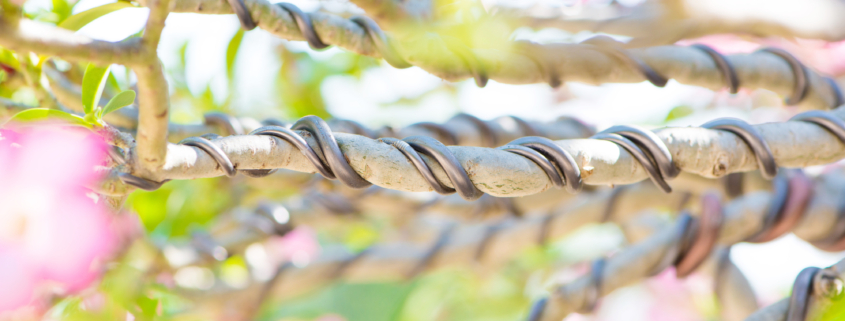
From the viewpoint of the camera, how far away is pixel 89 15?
278mm

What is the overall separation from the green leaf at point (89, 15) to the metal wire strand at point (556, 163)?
206 mm

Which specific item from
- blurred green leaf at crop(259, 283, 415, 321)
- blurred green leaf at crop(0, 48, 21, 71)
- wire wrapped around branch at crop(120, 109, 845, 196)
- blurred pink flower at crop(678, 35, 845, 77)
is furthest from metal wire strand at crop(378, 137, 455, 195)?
blurred green leaf at crop(259, 283, 415, 321)

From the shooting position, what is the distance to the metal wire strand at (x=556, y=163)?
222 mm

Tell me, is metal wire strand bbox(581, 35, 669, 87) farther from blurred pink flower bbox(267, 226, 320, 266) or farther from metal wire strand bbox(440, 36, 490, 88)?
blurred pink flower bbox(267, 226, 320, 266)

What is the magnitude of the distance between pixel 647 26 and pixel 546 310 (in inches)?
9.8

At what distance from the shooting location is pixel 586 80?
0.37 m

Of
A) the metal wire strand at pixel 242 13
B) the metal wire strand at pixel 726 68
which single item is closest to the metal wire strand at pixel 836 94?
Answer: the metal wire strand at pixel 726 68

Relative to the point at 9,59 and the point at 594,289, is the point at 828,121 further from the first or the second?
the point at 9,59

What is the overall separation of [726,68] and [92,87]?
36cm

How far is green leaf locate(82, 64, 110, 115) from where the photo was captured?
21 centimetres

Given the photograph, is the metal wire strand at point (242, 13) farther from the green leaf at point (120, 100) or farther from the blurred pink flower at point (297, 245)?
the blurred pink flower at point (297, 245)

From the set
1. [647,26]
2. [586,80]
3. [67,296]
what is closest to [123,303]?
[67,296]

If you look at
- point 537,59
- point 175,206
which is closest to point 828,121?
point 537,59

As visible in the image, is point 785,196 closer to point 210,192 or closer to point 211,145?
point 211,145
